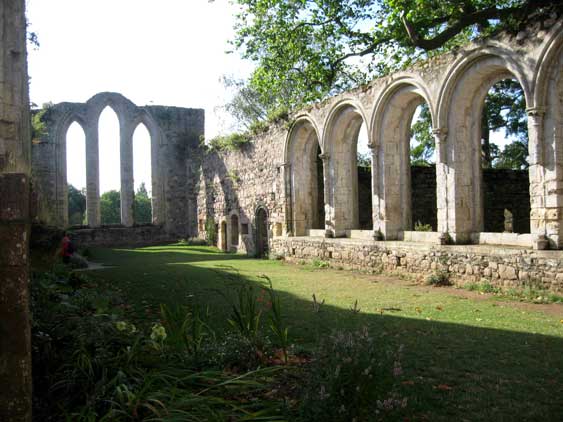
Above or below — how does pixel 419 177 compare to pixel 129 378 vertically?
above

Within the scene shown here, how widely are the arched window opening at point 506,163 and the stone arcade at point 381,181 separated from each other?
10 centimetres

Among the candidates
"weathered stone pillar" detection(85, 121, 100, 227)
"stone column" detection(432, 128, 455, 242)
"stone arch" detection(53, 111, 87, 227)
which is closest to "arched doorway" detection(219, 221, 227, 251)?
"weathered stone pillar" detection(85, 121, 100, 227)

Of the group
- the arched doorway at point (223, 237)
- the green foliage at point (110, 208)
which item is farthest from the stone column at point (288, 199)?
the green foliage at point (110, 208)

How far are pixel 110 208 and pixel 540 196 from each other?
45764mm

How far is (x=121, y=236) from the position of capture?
22516 millimetres

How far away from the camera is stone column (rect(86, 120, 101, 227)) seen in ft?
72.2

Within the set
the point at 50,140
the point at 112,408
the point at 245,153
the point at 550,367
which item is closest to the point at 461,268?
the point at 550,367

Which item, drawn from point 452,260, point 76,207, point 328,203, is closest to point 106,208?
point 76,207

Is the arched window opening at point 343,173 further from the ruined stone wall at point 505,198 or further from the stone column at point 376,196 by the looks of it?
the ruined stone wall at point 505,198

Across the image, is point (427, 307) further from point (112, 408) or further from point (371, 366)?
point (112, 408)

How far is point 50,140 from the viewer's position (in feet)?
72.9

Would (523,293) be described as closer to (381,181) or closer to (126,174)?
(381,181)

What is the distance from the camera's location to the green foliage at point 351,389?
104 inches

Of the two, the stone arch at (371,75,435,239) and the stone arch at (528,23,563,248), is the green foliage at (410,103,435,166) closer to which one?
the stone arch at (371,75,435,239)
